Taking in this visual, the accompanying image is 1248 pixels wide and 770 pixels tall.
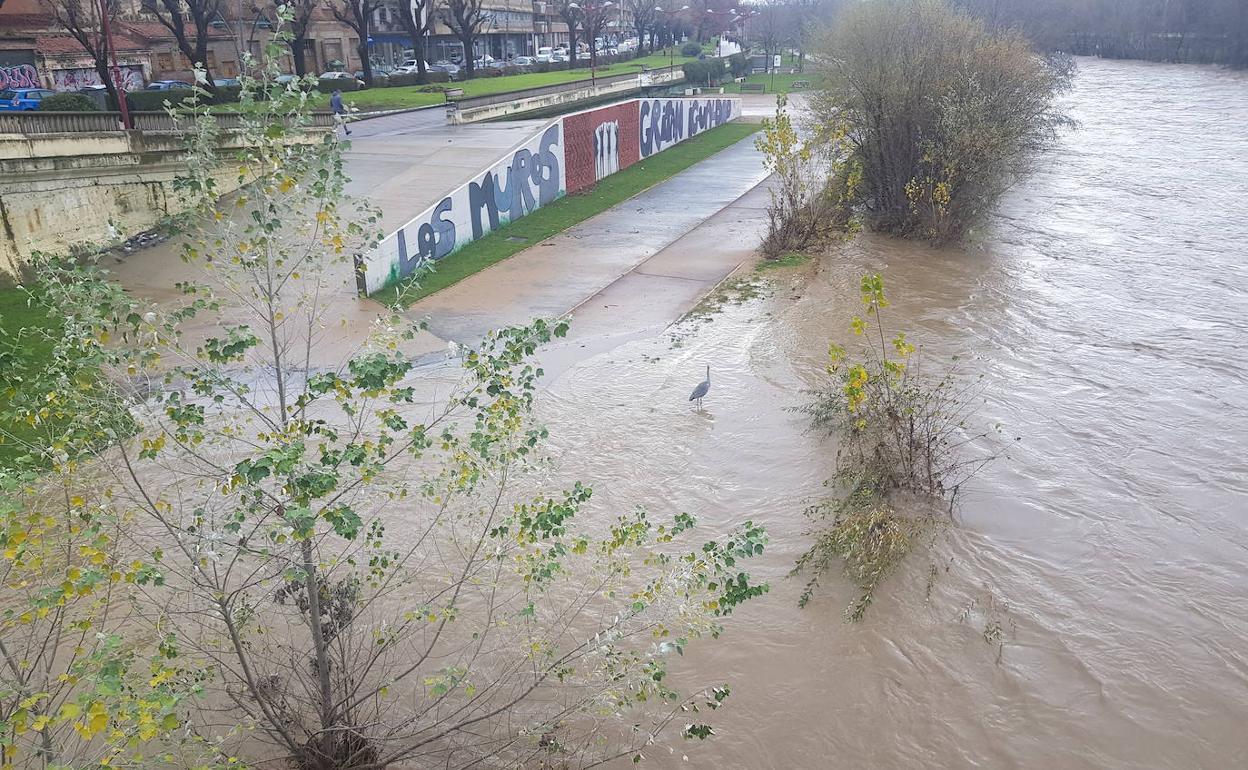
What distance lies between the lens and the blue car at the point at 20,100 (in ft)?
93.1

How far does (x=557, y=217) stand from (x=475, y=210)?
3.06 meters

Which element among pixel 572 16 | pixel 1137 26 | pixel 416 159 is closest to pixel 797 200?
pixel 416 159

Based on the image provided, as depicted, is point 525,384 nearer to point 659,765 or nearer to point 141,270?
point 659,765

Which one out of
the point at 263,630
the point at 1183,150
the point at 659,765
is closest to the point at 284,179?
the point at 263,630

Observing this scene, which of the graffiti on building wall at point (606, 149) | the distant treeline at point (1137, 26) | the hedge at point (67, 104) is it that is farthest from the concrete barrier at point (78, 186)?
the distant treeline at point (1137, 26)

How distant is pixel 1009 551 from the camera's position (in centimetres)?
831

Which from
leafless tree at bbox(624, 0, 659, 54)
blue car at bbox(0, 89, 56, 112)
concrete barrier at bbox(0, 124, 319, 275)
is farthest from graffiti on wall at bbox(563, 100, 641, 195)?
leafless tree at bbox(624, 0, 659, 54)

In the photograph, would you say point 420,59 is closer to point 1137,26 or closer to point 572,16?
point 572,16

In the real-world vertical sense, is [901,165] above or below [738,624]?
above

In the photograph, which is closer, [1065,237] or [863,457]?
[863,457]

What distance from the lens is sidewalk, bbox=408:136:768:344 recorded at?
14648mm

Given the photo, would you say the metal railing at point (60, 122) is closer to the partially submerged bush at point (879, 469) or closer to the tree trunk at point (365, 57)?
the partially submerged bush at point (879, 469)

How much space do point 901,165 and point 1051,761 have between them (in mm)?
15168

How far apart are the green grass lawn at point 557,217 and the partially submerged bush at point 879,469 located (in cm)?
512
